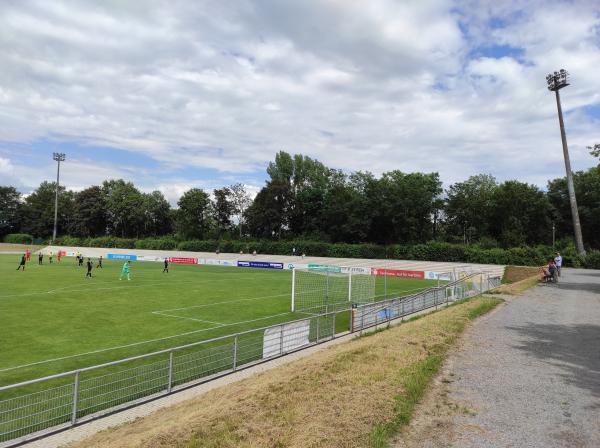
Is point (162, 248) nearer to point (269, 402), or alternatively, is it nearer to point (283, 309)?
point (283, 309)

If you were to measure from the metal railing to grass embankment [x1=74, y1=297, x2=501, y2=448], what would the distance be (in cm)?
154

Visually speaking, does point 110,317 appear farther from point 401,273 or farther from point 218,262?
point 218,262

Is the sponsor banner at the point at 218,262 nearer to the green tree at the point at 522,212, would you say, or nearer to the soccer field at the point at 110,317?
the soccer field at the point at 110,317

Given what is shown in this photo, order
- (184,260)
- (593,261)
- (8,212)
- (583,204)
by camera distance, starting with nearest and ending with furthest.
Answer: (593,261)
(184,260)
(583,204)
(8,212)

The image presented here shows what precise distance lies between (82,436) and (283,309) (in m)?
16.7

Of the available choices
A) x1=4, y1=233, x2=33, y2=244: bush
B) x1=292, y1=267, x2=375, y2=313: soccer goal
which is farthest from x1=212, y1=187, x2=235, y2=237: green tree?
x1=292, y1=267, x2=375, y2=313: soccer goal

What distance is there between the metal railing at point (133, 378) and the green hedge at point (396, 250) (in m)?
48.0

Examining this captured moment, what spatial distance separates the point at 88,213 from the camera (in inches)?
4569

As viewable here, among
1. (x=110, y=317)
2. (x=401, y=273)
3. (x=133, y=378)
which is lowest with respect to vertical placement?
(x=110, y=317)

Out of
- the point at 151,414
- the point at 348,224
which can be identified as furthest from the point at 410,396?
the point at 348,224

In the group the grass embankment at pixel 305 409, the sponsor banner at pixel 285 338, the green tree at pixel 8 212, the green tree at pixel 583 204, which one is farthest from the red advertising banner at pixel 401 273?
the green tree at pixel 8 212

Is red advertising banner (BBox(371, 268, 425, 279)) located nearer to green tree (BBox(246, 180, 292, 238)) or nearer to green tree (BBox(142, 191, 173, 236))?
green tree (BBox(246, 180, 292, 238))

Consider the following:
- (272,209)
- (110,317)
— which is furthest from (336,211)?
(110,317)

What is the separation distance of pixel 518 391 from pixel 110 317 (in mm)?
18165
